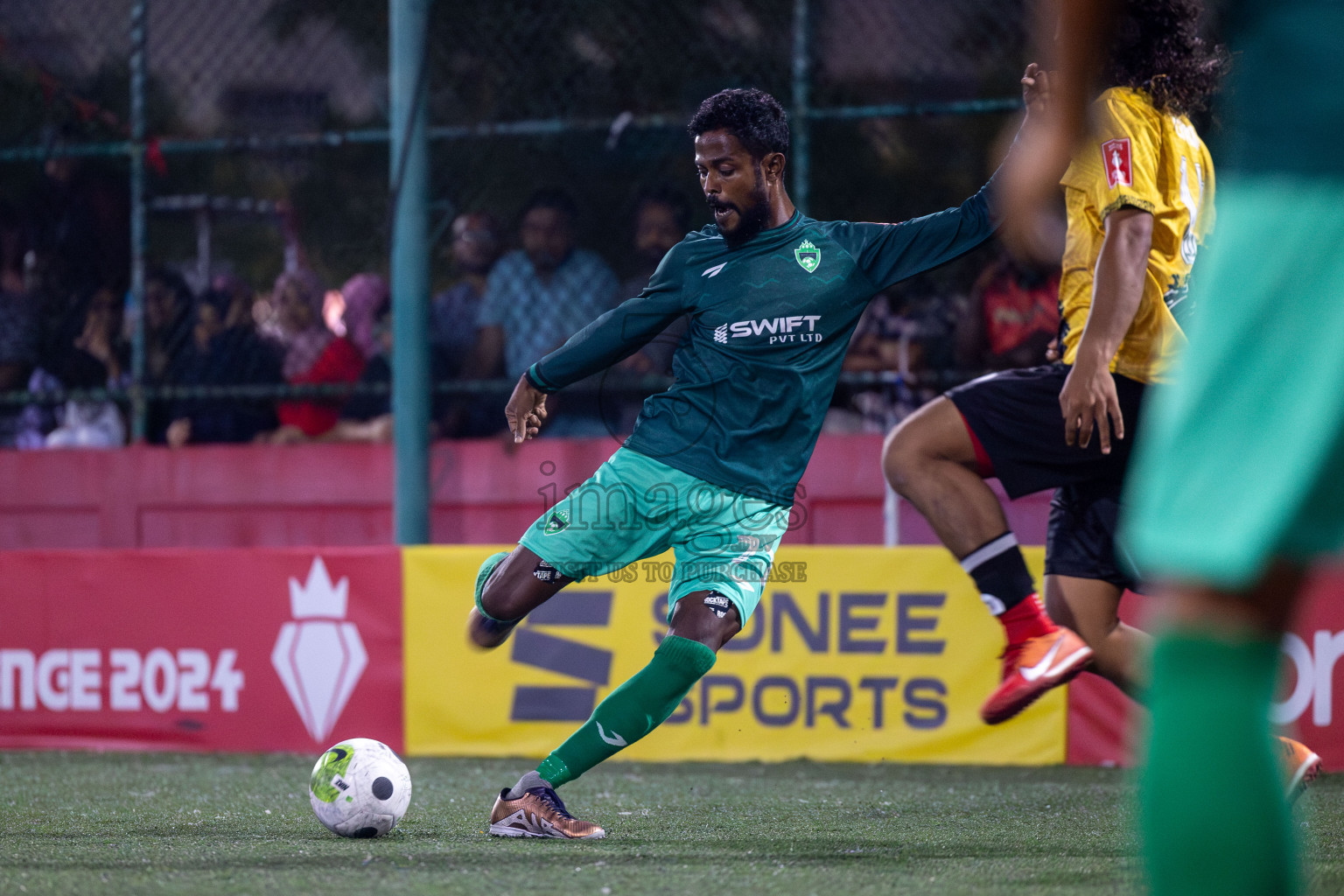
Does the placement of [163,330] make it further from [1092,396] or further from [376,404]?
[1092,396]

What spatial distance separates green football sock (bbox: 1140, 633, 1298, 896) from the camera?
1411mm

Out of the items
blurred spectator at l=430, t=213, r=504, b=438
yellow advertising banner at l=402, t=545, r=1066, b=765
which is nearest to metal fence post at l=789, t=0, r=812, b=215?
blurred spectator at l=430, t=213, r=504, b=438

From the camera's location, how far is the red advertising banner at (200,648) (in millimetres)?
6574

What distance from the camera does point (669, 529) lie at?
387 centimetres

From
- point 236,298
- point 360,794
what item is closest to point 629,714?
point 360,794

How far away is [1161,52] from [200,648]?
16.0 ft

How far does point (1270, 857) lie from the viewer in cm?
141

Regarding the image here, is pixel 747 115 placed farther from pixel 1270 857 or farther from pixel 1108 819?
pixel 1270 857

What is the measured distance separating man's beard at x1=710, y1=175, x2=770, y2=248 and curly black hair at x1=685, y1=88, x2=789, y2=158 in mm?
95

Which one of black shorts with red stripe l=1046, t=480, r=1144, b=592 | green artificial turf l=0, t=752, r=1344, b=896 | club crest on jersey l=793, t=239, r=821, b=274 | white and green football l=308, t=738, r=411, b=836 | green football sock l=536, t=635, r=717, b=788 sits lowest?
green artificial turf l=0, t=752, r=1344, b=896

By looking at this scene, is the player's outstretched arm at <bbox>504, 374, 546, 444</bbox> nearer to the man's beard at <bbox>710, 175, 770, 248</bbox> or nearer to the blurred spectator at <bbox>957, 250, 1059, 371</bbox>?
the man's beard at <bbox>710, 175, 770, 248</bbox>

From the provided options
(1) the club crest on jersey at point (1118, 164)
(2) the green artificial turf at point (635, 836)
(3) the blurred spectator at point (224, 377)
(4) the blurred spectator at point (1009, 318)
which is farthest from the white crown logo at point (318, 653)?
(1) the club crest on jersey at point (1118, 164)

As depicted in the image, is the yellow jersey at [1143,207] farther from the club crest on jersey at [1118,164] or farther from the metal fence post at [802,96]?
the metal fence post at [802,96]

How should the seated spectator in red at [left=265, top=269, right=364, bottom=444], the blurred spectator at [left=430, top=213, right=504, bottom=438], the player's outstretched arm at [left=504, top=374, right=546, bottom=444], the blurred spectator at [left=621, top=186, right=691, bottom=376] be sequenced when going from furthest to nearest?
the seated spectator in red at [left=265, top=269, right=364, bottom=444] → the blurred spectator at [left=430, top=213, right=504, bottom=438] → the blurred spectator at [left=621, top=186, right=691, bottom=376] → the player's outstretched arm at [left=504, top=374, right=546, bottom=444]
